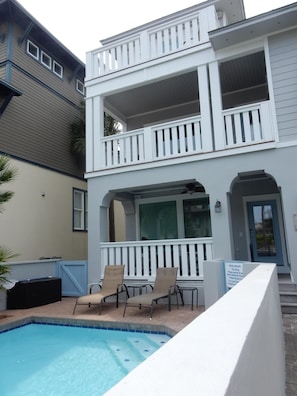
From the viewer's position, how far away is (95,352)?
5.24m

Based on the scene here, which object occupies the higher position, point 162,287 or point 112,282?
point 112,282

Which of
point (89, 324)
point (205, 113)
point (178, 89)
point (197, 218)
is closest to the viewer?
point (89, 324)

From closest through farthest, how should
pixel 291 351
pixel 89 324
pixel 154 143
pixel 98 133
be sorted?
pixel 291 351 < pixel 89 324 < pixel 154 143 < pixel 98 133

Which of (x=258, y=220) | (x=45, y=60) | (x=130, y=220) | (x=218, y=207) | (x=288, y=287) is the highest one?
(x=45, y=60)

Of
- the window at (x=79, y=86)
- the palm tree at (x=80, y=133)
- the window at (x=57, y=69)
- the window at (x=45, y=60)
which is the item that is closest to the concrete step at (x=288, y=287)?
the palm tree at (x=80, y=133)

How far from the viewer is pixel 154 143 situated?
28.4 ft

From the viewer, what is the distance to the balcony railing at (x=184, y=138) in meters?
7.45

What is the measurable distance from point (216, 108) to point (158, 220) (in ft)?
15.8

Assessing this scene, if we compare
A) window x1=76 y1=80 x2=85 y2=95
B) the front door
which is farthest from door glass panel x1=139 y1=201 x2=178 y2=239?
window x1=76 y1=80 x2=85 y2=95

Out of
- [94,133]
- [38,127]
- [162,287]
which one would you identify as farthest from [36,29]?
[162,287]

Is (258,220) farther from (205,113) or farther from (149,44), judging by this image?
(149,44)

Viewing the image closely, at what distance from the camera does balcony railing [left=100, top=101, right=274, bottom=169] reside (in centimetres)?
745

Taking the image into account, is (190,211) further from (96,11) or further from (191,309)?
(96,11)

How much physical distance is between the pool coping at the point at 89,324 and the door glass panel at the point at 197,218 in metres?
4.95
